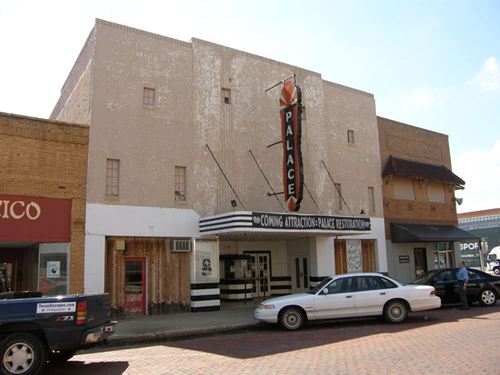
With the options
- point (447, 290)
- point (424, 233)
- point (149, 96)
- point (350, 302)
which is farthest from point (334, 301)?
point (424, 233)

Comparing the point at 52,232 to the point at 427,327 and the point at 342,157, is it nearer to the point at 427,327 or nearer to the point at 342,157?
the point at 427,327

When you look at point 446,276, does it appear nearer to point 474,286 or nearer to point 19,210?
point 474,286

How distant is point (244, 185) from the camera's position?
20156mm

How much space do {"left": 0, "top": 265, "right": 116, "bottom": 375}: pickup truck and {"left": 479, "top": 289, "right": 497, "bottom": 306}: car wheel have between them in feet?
47.3

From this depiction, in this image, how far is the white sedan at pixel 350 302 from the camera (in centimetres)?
1366

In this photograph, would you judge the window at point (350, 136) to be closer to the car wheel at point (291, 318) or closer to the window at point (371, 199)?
the window at point (371, 199)

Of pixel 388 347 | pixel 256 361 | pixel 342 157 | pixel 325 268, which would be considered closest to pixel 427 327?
pixel 388 347

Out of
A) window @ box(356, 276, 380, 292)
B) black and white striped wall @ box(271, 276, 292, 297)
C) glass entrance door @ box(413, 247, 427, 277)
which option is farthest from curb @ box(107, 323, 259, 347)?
glass entrance door @ box(413, 247, 427, 277)

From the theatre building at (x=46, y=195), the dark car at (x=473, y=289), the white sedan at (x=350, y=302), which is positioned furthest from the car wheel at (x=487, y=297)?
the theatre building at (x=46, y=195)

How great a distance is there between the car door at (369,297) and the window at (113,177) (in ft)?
28.7

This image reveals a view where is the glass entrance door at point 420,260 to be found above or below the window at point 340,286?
above

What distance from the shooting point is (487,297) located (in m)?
17.9

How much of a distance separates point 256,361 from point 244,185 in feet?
37.2

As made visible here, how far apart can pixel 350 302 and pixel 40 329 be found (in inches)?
335
